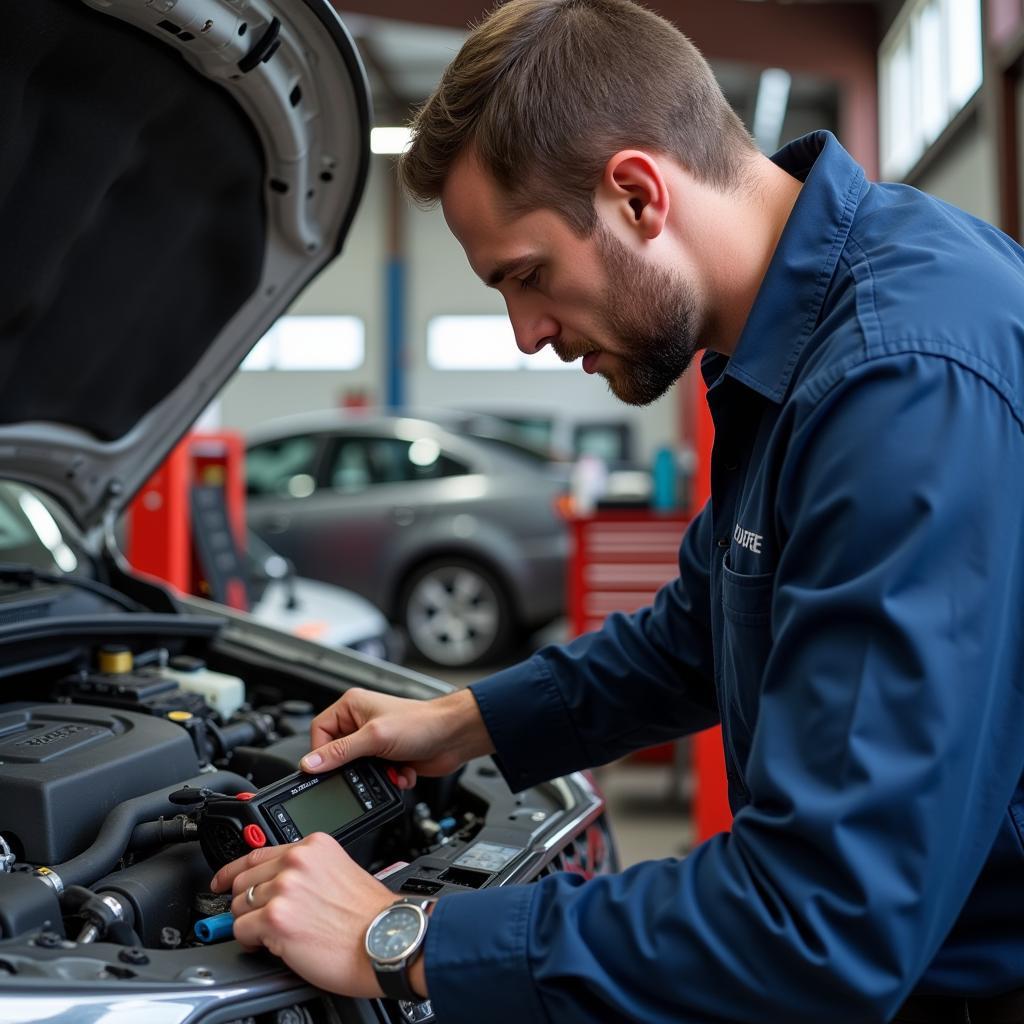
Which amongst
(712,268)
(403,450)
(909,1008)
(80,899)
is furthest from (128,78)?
(403,450)

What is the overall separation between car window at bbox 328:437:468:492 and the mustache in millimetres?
4957

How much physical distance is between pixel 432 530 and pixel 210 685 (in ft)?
14.1

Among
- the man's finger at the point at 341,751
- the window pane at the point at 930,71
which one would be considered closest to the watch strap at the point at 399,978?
the man's finger at the point at 341,751

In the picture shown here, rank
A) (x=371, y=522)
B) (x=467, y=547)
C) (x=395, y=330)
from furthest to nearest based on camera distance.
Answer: (x=395, y=330)
(x=371, y=522)
(x=467, y=547)

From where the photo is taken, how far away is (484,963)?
957mm

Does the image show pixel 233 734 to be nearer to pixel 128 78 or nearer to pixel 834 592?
pixel 128 78

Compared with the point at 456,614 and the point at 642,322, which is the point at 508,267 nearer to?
the point at 642,322

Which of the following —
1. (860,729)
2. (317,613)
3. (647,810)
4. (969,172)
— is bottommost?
(647,810)

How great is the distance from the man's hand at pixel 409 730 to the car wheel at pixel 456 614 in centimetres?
460

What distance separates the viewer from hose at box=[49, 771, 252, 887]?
3.98ft

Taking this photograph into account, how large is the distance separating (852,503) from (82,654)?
1356 millimetres

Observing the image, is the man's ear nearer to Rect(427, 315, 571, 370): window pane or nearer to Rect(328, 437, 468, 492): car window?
Rect(328, 437, 468, 492): car window

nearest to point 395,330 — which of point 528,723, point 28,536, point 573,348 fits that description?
point 28,536

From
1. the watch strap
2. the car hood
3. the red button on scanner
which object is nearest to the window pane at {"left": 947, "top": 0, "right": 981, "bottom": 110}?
the car hood
